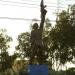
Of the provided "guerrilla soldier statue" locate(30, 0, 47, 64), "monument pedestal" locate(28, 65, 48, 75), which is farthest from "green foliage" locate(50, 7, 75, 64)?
"monument pedestal" locate(28, 65, 48, 75)

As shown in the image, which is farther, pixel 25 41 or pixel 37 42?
pixel 25 41

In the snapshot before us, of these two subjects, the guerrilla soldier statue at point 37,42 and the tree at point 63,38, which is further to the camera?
the tree at point 63,38

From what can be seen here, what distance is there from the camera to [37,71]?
1812 centimetres

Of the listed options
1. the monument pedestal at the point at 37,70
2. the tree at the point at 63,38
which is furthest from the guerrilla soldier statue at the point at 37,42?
the tree at the point at 63,38

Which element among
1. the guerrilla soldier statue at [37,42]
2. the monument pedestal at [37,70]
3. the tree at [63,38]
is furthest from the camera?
the tree at [63,38]

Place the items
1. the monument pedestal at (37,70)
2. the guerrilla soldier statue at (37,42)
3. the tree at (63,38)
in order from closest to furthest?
the monument pedestal at (37,70), the guerrilla soldier statue at (37,42), the tree at (63,38)

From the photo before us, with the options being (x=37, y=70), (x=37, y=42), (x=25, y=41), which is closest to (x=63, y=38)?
→ (x=25, y=41)

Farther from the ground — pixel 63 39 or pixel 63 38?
pixel 63 38

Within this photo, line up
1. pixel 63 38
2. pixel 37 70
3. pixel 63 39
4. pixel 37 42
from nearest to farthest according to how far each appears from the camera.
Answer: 1. pixel 37 70
2. pixel 37 42
3. pixel 63 38
4. pixel 63 39

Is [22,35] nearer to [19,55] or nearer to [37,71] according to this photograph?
[19,55]

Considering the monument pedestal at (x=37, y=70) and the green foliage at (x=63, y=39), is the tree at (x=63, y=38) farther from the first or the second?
the monument pedestal at (x=37, y=70)

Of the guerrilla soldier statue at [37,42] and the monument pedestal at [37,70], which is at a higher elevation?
the guerrilla soldier statue at [37,42]

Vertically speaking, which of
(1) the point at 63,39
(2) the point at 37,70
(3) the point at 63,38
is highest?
(3) the point at 63,38

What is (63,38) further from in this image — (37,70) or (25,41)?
(37,70)
